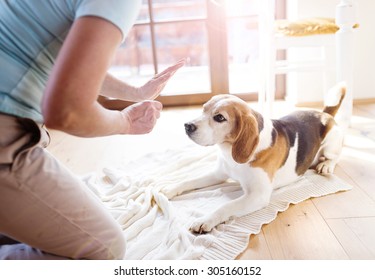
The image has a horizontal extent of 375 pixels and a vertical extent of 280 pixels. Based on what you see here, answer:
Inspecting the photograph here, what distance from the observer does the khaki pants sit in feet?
2.54

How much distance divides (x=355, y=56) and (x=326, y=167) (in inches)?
55.4

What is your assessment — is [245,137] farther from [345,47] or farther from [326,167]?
[345,47]

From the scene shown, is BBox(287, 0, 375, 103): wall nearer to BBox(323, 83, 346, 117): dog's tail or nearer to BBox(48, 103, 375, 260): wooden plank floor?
BBox(48, 103, 375, 260): wooden plank floor

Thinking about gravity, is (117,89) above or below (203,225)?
A: above

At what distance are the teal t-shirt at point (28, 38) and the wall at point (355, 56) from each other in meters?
2.12

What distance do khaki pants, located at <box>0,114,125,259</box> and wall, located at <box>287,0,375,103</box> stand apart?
207 centimetres

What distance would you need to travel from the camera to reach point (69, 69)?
631mm

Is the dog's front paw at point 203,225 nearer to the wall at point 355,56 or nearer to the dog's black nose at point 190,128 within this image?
the dog's black nose at point 190,128

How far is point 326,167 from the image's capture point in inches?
63.8

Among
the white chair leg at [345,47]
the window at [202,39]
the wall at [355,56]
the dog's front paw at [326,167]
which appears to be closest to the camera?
the dog's front paw at [326,167]

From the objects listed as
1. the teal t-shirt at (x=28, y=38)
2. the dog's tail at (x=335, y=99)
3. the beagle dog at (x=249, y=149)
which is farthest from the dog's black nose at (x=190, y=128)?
the dog's tail at (x=335, y=99)

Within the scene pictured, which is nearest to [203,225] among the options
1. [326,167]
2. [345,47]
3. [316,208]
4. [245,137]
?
[245,137]

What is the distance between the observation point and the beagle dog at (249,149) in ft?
4.23

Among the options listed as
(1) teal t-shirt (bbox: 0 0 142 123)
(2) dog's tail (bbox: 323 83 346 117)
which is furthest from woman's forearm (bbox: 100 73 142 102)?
(2) dog's tail (bbox: 323 83 346 117)
